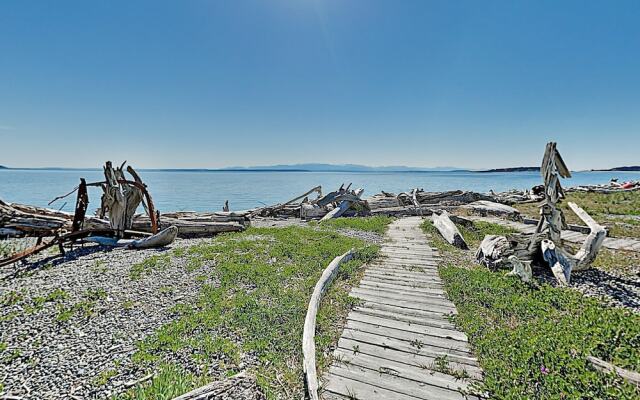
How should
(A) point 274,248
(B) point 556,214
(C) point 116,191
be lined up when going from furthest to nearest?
(C) point 116,191 → (A) point 274,248 → (B) point 556,214

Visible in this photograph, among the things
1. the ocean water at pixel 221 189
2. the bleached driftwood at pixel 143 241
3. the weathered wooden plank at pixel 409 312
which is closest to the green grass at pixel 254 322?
the weathered wooden plank at pixel 409 312

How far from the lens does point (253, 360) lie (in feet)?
15.6

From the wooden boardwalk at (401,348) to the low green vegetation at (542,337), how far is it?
0.34 m

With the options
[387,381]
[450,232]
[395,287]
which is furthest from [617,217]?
[387,381]

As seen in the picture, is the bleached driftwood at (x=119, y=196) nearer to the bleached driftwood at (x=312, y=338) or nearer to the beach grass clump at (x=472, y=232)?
the bleached driftwood at (x=312, y=338)

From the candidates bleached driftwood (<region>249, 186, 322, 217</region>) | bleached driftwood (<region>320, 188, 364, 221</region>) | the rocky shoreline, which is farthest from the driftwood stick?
bleached driftwood (<region>249, 186, 322, 217</region>)

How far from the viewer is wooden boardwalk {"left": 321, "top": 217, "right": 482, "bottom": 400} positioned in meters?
4.08

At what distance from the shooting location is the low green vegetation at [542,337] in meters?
3.94

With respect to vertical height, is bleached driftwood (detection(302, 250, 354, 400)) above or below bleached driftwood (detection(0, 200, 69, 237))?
below

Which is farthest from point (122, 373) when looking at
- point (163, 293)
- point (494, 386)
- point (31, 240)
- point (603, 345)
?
point (31, 240)

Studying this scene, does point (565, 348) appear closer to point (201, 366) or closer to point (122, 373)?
point (201, 366)

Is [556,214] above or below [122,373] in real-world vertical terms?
above

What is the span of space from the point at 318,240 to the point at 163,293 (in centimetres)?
634

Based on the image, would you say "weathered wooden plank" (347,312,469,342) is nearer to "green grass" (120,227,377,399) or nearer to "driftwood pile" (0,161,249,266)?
"green grass" (120,227,377,399)
